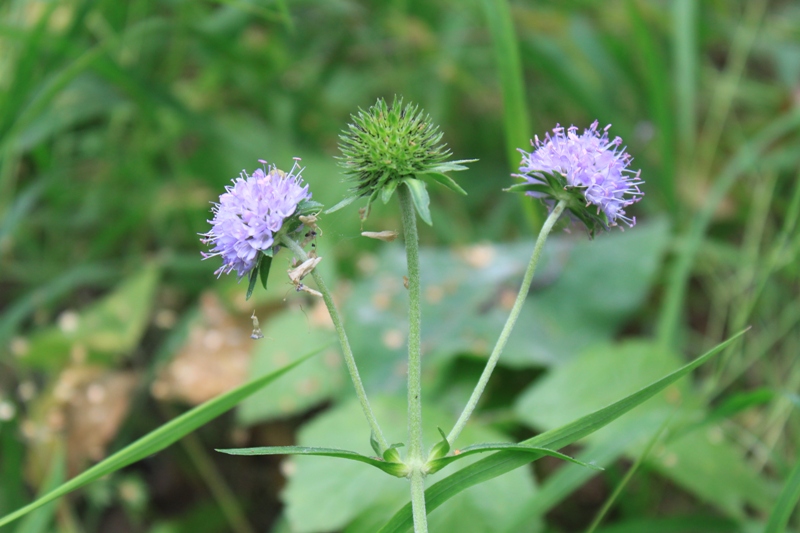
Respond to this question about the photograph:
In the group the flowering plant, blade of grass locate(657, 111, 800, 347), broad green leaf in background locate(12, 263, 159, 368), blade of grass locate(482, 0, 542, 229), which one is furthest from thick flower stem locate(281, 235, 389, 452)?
broad green leaf in background locate(12, 263, 159, 368)

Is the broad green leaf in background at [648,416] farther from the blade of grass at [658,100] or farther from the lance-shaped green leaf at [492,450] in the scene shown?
the blade of grass at [658,100]

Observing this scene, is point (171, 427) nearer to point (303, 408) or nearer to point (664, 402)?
point (303, 408)

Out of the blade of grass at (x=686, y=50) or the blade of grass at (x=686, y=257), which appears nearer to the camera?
the blade of grass at (x=686, y=257)

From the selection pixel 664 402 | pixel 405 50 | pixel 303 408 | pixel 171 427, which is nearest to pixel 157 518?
pixel 303 408

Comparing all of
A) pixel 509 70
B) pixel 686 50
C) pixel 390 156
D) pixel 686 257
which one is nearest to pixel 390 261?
pixel 509 70

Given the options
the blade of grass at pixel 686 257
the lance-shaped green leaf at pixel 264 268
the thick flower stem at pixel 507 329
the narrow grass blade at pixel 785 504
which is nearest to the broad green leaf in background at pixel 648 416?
the blade of grass at pixel 686 257

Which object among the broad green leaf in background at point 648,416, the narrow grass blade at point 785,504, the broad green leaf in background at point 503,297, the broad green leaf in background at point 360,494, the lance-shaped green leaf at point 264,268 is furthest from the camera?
the broad green leaf in background at point 503,297

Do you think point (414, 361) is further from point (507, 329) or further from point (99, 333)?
point (99, 333)

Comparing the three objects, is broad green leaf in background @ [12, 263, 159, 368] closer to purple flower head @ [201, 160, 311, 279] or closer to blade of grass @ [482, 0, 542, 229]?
blade of grass @ [482, 0, 542, 229]
